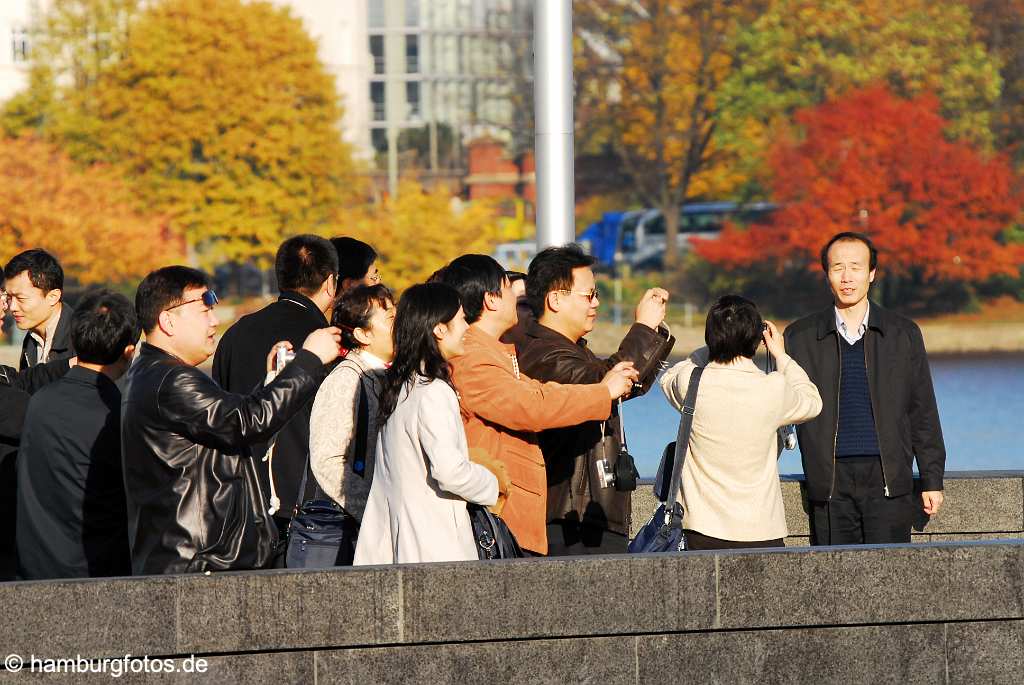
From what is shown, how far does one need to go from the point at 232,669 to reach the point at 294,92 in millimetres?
28747

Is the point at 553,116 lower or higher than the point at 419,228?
higher

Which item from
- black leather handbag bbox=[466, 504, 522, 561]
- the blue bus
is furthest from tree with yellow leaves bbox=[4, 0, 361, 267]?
black leather handbag bbox=[466, 504, 522, 561]

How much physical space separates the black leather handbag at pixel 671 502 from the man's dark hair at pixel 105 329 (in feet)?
5.50

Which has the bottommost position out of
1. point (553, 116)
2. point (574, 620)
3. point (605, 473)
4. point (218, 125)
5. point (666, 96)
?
point (574, 620)

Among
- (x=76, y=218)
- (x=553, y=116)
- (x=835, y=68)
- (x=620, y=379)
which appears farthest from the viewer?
(x=835, y=68)

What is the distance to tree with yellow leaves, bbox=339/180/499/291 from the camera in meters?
31.9

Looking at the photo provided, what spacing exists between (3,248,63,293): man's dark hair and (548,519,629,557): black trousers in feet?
6.77

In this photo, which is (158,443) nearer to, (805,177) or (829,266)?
(829,266)

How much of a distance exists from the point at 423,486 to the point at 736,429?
1.29 m

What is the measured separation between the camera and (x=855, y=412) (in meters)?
5.98

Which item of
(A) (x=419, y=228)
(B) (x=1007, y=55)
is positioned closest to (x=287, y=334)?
(A) (x=419, y=228)

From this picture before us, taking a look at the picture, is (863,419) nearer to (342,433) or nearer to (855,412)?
(855,412)

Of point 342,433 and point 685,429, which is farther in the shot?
point 685,429

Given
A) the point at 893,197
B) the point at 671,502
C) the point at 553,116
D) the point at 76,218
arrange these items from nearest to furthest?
the point at 671,502 → the point at 553,116 → the point at 76,218 → the point at 893,197
